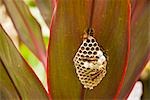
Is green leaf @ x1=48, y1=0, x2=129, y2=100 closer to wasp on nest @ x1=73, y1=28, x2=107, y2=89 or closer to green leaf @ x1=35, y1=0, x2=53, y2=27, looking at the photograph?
wasp on nest @ x1=73, y1=28, x2=107, y2=89

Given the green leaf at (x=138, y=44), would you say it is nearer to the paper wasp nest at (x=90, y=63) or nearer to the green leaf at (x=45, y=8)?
the paper wasp nest at (x=90, y=63)

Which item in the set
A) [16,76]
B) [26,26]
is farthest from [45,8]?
[16,76]

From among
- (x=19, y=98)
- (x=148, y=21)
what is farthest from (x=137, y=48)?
(x=19, y=98)

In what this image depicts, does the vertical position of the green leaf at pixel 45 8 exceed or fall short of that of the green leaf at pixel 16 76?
it exceeds it

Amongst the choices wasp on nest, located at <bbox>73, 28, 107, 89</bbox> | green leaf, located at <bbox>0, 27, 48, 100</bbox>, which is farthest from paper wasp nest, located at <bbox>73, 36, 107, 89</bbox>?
green leaf, located at <bbox>0, 27, 48, 100</bbox>

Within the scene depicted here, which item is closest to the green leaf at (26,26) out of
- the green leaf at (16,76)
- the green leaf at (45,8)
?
the green leaf at (45,8)

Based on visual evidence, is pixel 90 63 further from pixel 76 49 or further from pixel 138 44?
pixel 138 44

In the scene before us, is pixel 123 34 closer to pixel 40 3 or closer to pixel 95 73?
pixel 95 73
